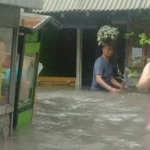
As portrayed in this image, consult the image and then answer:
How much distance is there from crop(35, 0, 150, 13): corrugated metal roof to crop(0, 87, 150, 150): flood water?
8.82ft

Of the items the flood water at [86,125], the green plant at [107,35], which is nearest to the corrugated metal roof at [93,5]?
the green plant at [107,35]

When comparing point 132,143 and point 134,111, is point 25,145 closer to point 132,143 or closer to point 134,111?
point 132,143

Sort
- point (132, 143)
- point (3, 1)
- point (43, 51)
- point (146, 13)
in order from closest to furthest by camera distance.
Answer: point (3, 1)
point (132, 143)
point (146, 13)
point (43, 51)

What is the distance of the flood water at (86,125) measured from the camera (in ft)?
23.9

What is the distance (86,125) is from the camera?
888 centimetres

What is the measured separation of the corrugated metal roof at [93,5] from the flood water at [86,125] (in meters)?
2.69

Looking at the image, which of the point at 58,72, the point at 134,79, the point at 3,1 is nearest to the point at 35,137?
the point at 3,1

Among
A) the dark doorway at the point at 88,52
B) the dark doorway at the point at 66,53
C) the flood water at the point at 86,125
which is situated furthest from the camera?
the dark doorway at the point at 66,53

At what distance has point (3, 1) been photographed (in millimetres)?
6871

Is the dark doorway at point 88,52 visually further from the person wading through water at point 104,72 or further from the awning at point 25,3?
the awning at point 25,3

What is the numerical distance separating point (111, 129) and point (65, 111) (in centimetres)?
Answer: 211

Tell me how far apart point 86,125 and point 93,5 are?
6950 mm

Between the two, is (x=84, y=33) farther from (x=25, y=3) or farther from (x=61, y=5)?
(x=25, y=3)

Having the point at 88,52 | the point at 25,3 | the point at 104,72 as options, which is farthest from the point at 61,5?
the point at 25,3
